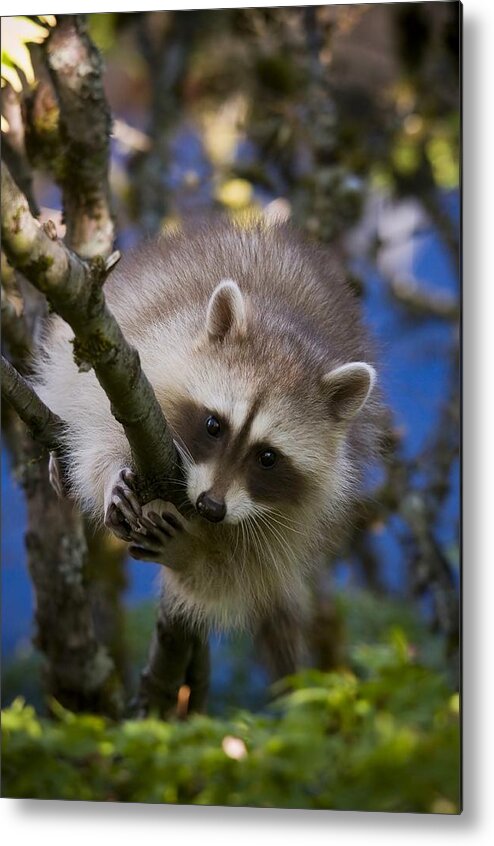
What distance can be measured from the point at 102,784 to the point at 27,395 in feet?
3.71

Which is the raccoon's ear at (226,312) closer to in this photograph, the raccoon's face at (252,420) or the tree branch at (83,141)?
the raccoon's face at (252,420)

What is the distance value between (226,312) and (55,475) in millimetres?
730

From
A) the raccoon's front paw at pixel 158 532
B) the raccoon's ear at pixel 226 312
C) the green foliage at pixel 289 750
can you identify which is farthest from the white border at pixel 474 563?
the raccoon's front paw at pixel 158 532

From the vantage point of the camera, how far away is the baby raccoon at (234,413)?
2965 mm

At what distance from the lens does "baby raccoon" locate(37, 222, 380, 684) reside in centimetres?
296

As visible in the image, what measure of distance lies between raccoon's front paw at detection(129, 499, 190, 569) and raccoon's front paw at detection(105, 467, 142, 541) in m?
0.03

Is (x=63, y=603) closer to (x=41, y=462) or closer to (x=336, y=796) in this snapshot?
(x=41, y=462)

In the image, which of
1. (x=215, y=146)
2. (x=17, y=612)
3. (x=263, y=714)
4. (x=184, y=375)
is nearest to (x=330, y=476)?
(x=184, y=375)

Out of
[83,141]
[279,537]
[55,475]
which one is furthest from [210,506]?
[83,141]

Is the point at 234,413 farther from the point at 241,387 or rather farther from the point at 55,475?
the point at 55,475

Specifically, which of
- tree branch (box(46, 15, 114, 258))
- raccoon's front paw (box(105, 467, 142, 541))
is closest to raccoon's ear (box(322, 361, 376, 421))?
raccoon's front paw (box(105, 467, 142, 541))

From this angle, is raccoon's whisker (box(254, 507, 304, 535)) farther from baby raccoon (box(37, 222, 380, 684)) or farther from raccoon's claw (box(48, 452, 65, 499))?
raccoon's claw (box(48, 452, 65, 499))

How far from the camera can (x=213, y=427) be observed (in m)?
2.95

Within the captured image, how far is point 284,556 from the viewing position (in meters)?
3.27
